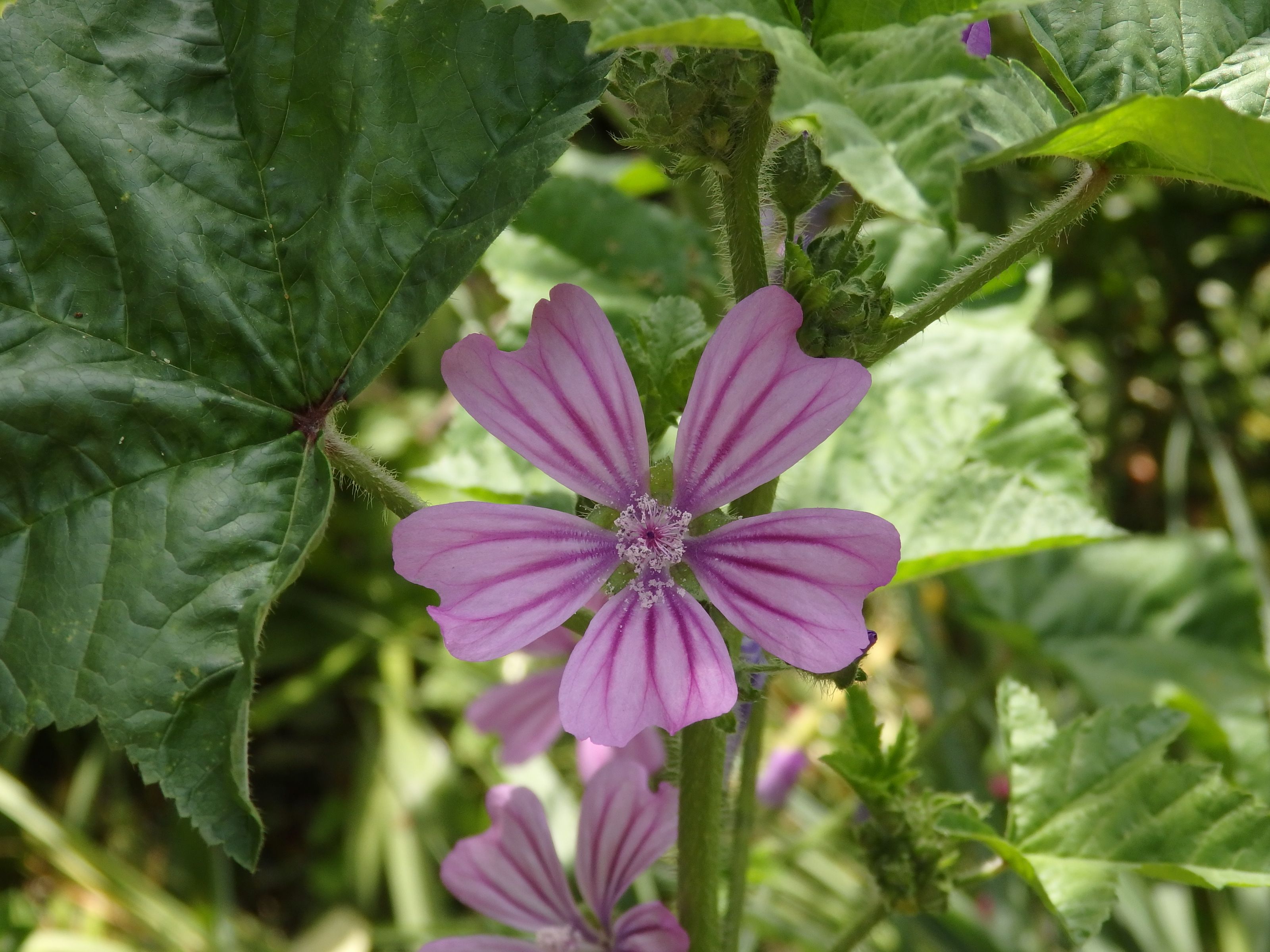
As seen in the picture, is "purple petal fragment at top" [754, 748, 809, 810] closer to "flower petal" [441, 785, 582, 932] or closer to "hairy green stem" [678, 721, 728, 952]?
"flower petal" [441, 785, 582, 932]

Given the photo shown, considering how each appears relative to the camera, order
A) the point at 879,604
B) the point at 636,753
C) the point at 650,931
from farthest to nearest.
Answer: the point at 879,604
the point at 636,753
the point at 650,931

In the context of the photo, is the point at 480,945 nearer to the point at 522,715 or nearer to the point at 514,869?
the point at 514,869

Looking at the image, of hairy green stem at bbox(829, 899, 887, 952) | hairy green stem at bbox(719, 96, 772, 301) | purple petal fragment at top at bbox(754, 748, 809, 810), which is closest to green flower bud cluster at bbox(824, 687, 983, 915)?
hairy green stem at bbox(829, 899, 887, 952)

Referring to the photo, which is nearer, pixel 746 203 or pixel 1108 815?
pixel 746 203

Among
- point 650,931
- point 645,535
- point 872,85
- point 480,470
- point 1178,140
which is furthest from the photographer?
point 480,470

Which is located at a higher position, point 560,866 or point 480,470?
point 480,470

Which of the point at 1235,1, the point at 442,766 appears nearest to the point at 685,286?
the point at 1235,1

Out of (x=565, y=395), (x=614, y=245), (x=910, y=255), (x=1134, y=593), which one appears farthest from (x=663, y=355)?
(x=1134, y=593)

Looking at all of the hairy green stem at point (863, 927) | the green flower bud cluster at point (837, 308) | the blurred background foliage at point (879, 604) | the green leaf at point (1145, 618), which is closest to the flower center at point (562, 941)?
the blurred background foliage at point (879, 604)
